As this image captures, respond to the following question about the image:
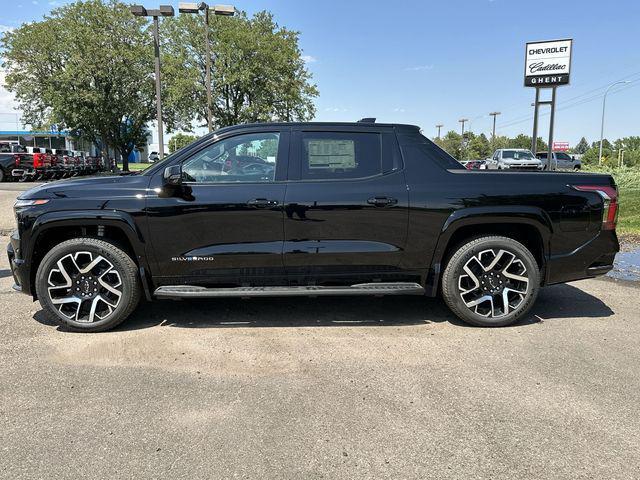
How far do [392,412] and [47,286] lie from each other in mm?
3210

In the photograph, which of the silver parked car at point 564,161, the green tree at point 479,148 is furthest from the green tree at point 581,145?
the silver parked car at point 564,161

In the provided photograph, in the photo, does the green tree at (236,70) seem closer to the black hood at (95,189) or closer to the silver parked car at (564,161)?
the silver parked car at (564,161)

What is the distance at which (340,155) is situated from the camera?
445 cm

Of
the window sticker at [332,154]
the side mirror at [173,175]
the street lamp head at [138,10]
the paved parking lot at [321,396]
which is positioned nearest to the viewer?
the paved parking lot at [321,396]

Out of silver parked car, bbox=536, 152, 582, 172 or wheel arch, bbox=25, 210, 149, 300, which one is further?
silver parked car, bbox=536, 152, 582, 172

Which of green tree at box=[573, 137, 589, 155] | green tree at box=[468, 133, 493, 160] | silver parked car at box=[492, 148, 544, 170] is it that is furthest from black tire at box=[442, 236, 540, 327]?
green tree at box=[573, 137, 589, 155]

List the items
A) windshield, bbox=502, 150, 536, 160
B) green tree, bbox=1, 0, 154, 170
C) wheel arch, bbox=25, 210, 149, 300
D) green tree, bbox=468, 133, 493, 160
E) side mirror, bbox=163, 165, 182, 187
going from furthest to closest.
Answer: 1. green tree, bbox=468, 133, 493, 160
2. green tree, bbox=1, 0, 154, 170
3. windshield, bbox=502, 150, 536, 160
4. wheel arch, bbox=25, 210, 149, 300
5. side mirror, bbox=163, 165, 182, 187

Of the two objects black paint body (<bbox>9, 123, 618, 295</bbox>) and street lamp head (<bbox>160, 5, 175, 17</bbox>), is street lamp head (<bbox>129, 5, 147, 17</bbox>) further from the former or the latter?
black paint body (<bbox>9, 123, 618, 295</bbox>)

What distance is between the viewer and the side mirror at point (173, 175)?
160 inches

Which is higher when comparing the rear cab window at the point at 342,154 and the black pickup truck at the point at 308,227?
the rear cab window at the point at 342,154

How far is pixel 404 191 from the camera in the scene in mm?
4332

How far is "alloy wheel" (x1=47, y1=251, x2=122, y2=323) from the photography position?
14.2 feet

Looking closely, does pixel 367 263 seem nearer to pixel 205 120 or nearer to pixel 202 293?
pixel 202 293

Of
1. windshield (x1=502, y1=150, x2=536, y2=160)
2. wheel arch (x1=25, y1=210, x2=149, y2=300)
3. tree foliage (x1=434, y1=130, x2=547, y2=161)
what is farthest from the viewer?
tree foliage (x1=434, y1=130, x2=547, y2=161)
